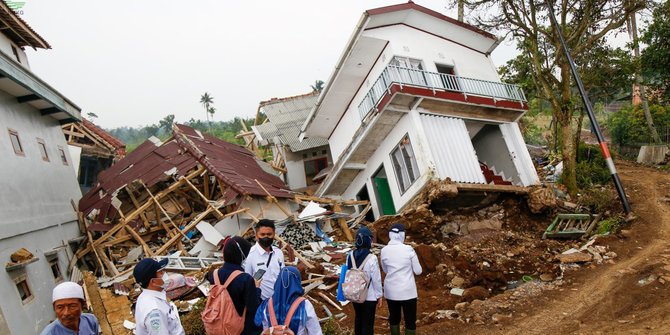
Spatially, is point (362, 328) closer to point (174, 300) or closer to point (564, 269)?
point (174, 300)

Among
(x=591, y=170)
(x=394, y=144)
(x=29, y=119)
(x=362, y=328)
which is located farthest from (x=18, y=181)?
(x=591, y=170)

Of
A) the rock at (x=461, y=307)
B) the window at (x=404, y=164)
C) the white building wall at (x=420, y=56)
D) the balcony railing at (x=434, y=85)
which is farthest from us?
the white building wall at (x=420, y=56)

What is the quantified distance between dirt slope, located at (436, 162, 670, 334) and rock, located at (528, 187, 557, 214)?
10.7 ft

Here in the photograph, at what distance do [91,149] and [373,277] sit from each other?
66.9 feet

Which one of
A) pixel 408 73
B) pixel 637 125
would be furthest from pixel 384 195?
pixel 637 125

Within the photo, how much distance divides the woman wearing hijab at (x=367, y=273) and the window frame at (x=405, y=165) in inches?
334

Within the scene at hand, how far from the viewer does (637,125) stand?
22.5 metres

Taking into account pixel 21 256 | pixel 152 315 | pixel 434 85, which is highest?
pixel 434 85

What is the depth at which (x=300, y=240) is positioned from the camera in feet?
40.3

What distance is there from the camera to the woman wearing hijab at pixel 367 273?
203 inches

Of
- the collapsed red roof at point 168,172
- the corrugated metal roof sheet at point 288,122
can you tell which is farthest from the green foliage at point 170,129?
the collapsed red roof at point 168,172

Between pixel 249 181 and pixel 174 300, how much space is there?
5.88 meters

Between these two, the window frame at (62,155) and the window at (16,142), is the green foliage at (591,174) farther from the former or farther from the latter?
the window frame at (62,155)

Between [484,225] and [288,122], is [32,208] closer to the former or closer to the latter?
[484,225]
